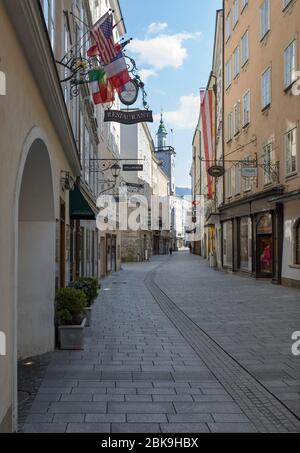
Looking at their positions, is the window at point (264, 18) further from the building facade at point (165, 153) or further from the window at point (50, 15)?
the building facade at point (165, 153)

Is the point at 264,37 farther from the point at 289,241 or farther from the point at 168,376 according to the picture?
the point at 168,376

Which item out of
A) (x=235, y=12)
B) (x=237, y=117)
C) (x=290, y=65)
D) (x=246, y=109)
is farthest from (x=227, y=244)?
(x=290, y=65)

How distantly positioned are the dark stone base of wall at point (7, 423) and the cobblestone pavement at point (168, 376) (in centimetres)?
42

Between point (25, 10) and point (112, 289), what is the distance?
1819 centimetres

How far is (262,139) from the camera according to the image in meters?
25.1

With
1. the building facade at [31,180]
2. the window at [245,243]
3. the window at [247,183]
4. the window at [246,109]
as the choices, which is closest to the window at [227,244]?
the window at [245,243]

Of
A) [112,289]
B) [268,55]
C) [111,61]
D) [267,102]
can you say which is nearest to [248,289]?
A: [112,289]

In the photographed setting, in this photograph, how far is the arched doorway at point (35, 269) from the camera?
8648 millimetres

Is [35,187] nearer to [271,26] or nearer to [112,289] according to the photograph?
[112,289]

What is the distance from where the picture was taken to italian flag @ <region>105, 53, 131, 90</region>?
36.7 feet

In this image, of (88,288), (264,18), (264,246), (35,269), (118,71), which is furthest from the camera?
(264,246)

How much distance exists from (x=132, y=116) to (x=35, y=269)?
18.3ft

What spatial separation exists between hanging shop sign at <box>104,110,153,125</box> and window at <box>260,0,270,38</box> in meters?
13.8

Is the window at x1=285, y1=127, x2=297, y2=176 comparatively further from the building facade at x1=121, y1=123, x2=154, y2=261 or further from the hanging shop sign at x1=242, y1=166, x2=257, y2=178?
the building facade at x1=121, y1=123, x2=154, y2=261
